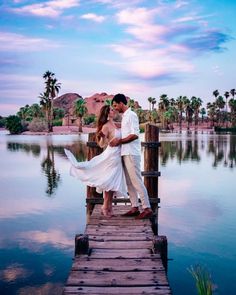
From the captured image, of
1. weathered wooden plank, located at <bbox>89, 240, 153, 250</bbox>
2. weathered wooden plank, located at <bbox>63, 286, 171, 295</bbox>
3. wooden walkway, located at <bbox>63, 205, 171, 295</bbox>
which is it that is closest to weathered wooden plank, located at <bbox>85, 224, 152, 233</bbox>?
wooden walkway, located at <bbox>63, 205, 171, 295</bbox>

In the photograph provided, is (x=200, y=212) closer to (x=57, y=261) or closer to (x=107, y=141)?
(x=57, y=261)

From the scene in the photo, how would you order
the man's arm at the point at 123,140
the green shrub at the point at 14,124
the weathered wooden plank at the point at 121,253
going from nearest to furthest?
the weathered wooden plank at the point at 121,253, the man's arm at the point at 123,140, the green shrub at the point at 14,124

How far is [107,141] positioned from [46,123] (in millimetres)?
111802

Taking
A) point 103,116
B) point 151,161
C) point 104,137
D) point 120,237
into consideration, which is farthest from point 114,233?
point 151,161

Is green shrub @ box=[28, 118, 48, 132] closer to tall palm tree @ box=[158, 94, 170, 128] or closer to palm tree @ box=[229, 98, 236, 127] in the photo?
tall palm tree @ box=[158, 94, 170, 128]

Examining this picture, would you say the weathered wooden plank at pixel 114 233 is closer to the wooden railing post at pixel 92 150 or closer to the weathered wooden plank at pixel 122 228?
the weathered wooden plank at pixel 122 228

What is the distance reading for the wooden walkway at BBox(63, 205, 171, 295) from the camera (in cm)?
489

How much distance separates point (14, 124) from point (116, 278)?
106981 millimetres

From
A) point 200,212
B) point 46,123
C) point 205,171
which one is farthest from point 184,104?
point 200,212

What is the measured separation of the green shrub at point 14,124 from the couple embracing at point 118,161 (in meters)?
103

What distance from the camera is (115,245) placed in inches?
259

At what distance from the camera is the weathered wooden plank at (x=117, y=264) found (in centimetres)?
548

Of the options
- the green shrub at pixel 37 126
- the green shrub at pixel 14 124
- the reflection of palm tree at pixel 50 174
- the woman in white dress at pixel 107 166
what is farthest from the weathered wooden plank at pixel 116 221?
the green shrub at pixel 37 126

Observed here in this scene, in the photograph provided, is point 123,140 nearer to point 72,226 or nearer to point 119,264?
point 119,264
